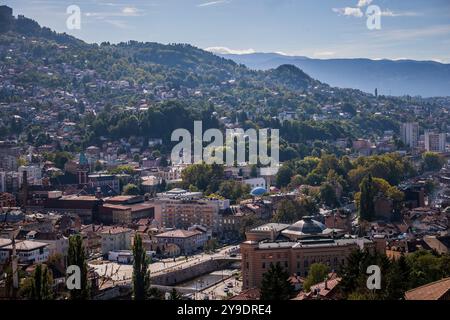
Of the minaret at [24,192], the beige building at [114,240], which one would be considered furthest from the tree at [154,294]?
the minaret at [24,192]

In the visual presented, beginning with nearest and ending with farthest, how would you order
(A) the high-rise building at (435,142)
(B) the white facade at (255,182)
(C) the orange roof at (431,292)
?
1. (C) the orange roof at (431,292)
2. (B) the white facade at (255,182)
3. (A) the high-rise building at (435,142)

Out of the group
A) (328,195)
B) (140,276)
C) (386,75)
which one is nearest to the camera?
(140,276)

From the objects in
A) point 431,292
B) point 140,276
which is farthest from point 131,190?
point 431,292

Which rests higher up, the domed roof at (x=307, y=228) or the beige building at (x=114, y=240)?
the domed roof at (x=307, y=228)

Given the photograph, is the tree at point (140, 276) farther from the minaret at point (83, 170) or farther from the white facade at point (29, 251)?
the minaret at point (83, 170)

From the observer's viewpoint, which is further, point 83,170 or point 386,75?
point 386,75

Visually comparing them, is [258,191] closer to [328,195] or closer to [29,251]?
[328,195]
